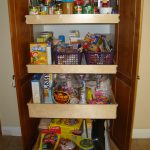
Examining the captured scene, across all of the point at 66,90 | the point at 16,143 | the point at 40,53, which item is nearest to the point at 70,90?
the point at 66,90

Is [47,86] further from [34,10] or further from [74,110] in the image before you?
[34,10]

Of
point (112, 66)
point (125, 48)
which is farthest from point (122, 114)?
point (125, 48)

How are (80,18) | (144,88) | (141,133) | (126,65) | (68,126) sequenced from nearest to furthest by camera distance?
(80,18) < (126,65) < (68,126) < (144,88) < (141,133)

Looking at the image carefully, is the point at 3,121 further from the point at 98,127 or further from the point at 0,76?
the point at 98,127

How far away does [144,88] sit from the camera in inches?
72.2

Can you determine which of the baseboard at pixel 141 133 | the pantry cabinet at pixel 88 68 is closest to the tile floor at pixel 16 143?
the baseboard at pixel 141 133

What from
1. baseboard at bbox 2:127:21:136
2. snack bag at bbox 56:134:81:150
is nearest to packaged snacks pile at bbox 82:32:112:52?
snack bag at bbox 56:134:81:150

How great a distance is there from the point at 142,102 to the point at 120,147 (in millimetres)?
630

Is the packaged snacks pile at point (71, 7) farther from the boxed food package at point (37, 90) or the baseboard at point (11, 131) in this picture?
the baseboard at point (11, 131)

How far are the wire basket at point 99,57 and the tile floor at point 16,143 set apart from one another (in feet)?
3.63

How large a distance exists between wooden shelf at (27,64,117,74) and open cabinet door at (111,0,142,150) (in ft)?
0.42

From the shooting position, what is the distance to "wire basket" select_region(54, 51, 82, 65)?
1.27 metres

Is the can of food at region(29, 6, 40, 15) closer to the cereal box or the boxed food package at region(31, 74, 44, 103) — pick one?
the cereal box

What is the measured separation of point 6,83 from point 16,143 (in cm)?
66
